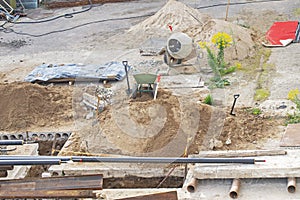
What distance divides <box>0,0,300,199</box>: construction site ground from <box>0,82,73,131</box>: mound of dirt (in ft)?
0.07

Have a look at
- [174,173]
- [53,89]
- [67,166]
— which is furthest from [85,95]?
[174,173]

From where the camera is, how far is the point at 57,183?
6469 mm

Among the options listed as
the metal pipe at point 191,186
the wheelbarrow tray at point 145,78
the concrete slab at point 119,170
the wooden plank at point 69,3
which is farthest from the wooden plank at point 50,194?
the wooden plank at point 69,3

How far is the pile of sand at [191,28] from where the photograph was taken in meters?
12.9

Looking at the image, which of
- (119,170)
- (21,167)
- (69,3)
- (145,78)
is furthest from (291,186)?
(69,3)

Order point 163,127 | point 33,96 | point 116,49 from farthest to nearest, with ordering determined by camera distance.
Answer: point 116,49 → point 33,96 → point 163,127

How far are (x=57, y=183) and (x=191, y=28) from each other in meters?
8.48

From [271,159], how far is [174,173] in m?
1.65

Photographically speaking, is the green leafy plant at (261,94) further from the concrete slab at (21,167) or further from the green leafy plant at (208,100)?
the concrete slab at (21,167)

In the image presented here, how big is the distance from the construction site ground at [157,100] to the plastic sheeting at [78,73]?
22 cm

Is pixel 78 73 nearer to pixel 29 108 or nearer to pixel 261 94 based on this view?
pixel 29 108

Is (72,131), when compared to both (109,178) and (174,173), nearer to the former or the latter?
(109,178)

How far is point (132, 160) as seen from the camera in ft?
20.3

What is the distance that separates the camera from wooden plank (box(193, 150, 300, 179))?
6.80 m
